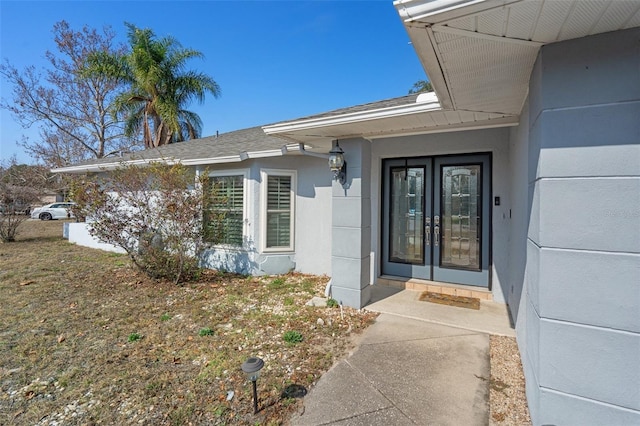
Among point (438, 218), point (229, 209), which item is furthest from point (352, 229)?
point (229, 209)

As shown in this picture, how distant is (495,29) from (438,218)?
4.16 metres

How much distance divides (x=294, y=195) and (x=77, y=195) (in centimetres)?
488

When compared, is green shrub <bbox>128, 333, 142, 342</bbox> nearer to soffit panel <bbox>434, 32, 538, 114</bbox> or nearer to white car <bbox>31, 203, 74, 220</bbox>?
soffit panel <bbox>434, 32, 538, 114</bbox>

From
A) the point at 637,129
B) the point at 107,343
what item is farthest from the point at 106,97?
the point at 637,129

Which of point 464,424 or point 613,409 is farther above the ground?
point 613,409

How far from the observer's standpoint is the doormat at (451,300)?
4895 millimetres

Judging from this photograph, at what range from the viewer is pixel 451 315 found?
14.7 feet

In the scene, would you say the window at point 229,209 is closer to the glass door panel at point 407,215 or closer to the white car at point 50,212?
the glass door panel at point 407,215

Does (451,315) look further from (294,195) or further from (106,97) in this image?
(106,97)

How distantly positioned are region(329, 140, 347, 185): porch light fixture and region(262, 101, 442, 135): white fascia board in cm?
55

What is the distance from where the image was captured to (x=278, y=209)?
23.3 ft

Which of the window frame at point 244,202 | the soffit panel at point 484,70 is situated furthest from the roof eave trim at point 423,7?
the window frame at point 244,202

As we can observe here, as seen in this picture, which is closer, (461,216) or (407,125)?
(407,125)

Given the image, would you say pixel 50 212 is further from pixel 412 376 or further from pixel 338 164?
pixel 412 376
